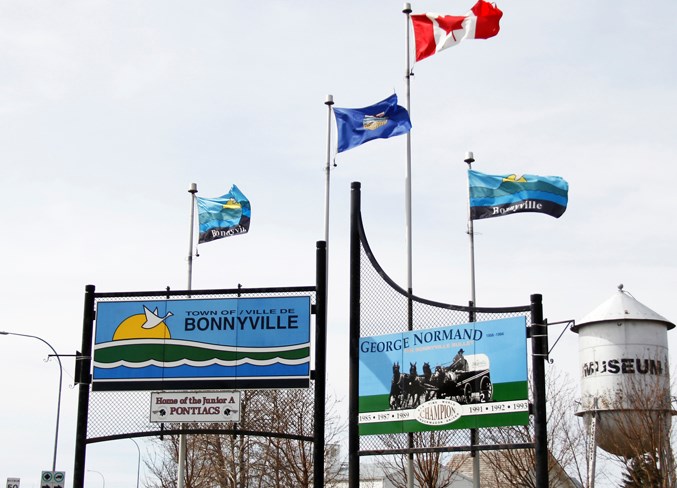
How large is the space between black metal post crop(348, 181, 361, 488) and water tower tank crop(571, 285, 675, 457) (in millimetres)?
18867

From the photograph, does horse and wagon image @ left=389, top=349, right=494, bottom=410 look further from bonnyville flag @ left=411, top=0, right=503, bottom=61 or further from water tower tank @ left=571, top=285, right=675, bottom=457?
water tower tank @ left=571, top=285, right=675, bottom=457

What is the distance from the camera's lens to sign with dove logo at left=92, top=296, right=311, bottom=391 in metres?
17.5

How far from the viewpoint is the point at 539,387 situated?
14.8 m

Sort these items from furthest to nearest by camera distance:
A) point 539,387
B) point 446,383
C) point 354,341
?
point 354,341
point 446,383
point 539,387

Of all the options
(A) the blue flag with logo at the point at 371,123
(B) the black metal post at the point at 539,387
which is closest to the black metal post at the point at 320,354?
(B) the black metal post at the point at 539,387

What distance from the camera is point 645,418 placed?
3300 centimetres

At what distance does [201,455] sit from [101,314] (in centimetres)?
2191

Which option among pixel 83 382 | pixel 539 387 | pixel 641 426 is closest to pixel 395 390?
pixel 539 387

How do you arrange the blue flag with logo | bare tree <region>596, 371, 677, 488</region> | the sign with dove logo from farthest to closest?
bare tree <region>596, 371, 677, 488</region>
the blue flag with logo
the sign with dove logo

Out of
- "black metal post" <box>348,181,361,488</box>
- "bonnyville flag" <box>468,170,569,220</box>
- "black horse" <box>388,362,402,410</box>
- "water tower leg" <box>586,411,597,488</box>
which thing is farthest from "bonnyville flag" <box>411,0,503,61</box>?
"water tower leg" <box>586,411,597,488</box>

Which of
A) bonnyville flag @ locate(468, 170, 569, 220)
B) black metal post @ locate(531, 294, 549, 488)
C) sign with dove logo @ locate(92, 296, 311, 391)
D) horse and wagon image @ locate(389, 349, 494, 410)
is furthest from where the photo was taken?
bonnyville flag @ locate(468, 170, 569, 220)

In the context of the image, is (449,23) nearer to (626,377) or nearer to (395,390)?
(395,390)

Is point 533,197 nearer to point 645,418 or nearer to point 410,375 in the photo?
point 410,375

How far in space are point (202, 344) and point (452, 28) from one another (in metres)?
10.3
